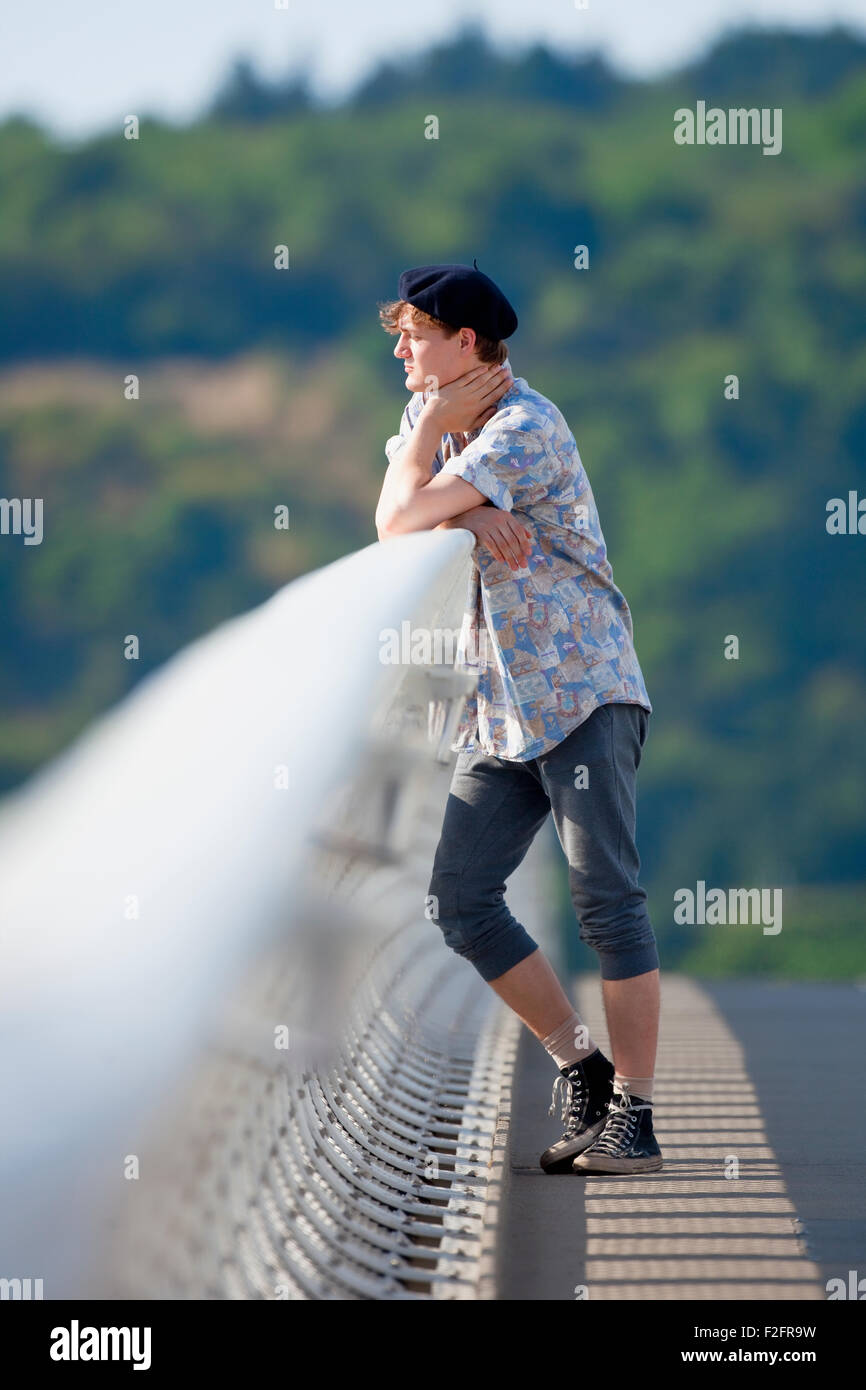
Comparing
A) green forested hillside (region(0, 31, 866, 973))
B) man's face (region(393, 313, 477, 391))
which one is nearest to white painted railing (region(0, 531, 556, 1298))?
man's face (region(393, 313, 477, 391))

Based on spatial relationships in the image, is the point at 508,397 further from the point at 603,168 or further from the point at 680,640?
the point at 603,168

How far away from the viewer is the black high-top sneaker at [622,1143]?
2674 millimetres

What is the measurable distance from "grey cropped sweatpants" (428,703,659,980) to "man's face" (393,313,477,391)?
50 cm

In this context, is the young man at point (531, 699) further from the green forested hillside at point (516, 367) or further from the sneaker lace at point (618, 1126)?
the green forested hillside at point (516, 367)

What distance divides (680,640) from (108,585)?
463 inches

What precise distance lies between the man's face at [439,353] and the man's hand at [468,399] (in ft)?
0.05

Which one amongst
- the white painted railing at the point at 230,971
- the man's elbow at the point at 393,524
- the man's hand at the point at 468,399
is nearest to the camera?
the white painted railing at the point at 230,971

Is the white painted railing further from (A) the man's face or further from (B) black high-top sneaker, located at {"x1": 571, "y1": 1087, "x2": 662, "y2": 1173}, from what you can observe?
(A) the man's face

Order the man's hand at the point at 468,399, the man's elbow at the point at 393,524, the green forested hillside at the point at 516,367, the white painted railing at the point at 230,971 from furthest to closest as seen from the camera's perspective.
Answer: the green forested hillside at the point at 516,367, the man's hand at the point at 468,399, the man's elbow at the point at 393,524, the white painted railing at the point at 230,971

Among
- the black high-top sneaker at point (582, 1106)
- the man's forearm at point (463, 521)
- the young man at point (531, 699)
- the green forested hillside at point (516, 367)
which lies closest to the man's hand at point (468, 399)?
the young man at point (531, 699)

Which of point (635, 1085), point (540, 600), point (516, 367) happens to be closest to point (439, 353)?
point (540, 600)

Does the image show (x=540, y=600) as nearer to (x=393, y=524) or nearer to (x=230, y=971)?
(x=393, y=524)

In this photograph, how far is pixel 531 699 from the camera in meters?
2.62

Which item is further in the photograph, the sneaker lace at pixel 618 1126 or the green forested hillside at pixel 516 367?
the green forested hillside at pixel 516 367
